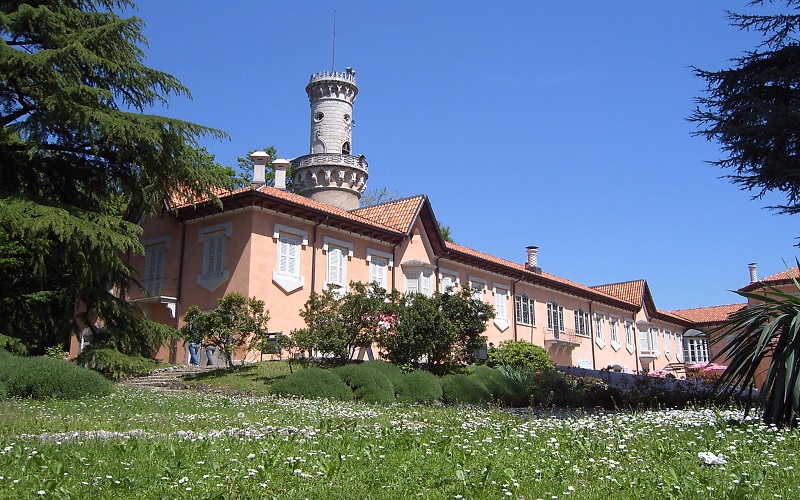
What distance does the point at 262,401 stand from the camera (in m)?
14.6

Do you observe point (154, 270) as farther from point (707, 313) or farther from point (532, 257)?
point (707, 313)

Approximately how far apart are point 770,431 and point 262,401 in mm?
9235

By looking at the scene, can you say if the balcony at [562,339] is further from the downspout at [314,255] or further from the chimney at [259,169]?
the chimney at [259,169]

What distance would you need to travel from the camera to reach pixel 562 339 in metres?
40.6

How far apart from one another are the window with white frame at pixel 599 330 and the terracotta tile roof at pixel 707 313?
17441 millimetres

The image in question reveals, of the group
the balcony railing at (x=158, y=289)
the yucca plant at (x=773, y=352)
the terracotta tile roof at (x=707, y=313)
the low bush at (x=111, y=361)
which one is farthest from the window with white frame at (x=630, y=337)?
the yucca plant at (x=773, y=352)

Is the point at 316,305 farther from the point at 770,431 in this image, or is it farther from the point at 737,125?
the point at 770,431

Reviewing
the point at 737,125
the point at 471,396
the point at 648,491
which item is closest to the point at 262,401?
the point at 471,396

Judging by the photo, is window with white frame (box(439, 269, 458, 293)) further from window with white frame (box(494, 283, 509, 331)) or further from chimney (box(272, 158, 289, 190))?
chimney (box(272, 158, 289, 190))

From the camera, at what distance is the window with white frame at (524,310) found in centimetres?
3781

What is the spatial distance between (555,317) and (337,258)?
17.6 m

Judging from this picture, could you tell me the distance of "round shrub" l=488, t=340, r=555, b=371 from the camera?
27.5m

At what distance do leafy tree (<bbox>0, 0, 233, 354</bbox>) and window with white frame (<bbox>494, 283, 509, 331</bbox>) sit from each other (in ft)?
59.0

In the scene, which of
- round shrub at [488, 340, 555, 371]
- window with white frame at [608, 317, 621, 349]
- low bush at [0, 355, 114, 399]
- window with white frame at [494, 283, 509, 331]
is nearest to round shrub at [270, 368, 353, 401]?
low bush at [0, 355, 114, 399]
